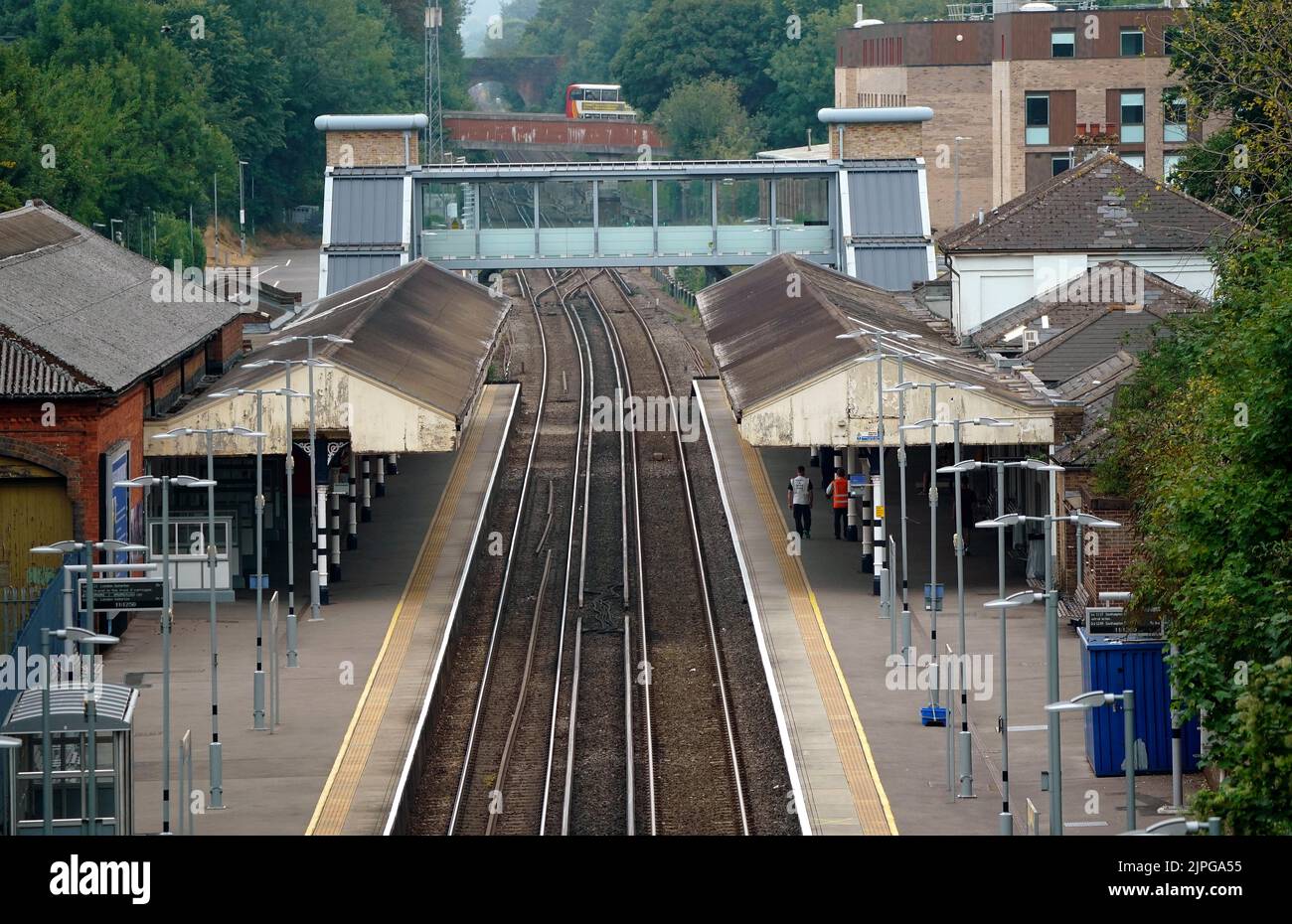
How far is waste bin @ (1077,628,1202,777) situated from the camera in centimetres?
2548

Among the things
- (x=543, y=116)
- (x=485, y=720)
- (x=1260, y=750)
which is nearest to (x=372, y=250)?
(x=485, y=720)

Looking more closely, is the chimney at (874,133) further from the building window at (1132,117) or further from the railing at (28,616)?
the railing at (28,616)

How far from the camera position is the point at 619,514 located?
4606 cm

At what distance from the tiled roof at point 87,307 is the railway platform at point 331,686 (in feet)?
16.3

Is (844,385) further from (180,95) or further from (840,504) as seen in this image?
(180,95)

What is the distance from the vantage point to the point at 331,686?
31.5 m

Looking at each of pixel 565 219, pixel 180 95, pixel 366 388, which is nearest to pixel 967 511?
pixel 366 388

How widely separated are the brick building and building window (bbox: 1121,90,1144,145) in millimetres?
53349

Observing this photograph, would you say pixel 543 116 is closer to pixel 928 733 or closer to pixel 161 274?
pixel 161 274

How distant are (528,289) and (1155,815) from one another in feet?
224

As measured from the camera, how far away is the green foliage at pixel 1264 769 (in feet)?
54.7

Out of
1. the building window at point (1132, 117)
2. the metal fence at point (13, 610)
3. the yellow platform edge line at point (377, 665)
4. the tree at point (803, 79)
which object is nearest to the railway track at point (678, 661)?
the yellow platform edge line at point (377, 665)

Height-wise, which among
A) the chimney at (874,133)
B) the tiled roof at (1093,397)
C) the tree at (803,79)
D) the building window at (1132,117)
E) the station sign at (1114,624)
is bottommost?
the station sign at (1114,624)

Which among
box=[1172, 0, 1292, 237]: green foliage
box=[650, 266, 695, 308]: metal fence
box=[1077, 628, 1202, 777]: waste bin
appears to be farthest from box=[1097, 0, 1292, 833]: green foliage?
box=[650, 266, 695, 308]: metal fence
